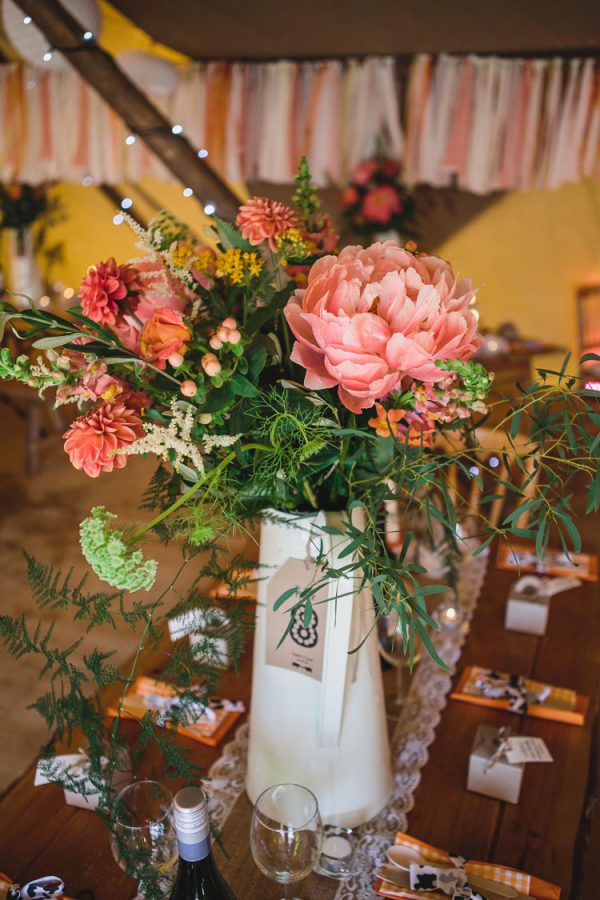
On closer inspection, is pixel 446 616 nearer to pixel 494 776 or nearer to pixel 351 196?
pixel 494 776

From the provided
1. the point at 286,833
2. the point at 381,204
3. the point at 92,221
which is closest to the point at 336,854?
the point at 286,833

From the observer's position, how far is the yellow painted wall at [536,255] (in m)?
4.96

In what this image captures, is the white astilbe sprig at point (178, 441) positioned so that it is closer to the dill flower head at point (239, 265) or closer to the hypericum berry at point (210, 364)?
the hypericum berry at point (210, 364)

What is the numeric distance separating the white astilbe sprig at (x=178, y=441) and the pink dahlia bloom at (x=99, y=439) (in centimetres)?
2

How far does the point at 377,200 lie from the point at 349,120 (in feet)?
1.65

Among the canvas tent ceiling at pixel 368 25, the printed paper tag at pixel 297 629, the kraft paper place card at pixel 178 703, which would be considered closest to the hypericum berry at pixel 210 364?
the printed paper tag at pixel 297 629

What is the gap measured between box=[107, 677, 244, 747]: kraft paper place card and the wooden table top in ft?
0.08

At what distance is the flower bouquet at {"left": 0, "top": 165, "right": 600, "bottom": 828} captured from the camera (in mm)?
745

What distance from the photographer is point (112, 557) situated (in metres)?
0.72

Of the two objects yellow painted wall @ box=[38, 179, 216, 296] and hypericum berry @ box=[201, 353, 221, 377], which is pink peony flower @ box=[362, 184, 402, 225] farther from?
hypericum berry @ box=[201, 353, 221, 377]

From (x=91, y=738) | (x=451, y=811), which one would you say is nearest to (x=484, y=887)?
(x=451, y=811)

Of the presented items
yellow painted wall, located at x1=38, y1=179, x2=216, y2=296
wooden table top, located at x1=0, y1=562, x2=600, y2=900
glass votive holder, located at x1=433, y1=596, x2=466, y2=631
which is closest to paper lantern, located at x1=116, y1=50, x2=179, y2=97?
yellow painted wall, located at x1=38, y1=179, x2=216, y2=296

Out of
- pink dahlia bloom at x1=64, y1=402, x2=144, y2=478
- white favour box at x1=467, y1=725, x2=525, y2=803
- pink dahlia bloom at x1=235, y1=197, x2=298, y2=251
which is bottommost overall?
white favour box at x1=467, y1=725, x2=525, y2=803

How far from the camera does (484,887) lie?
3.00 ft
